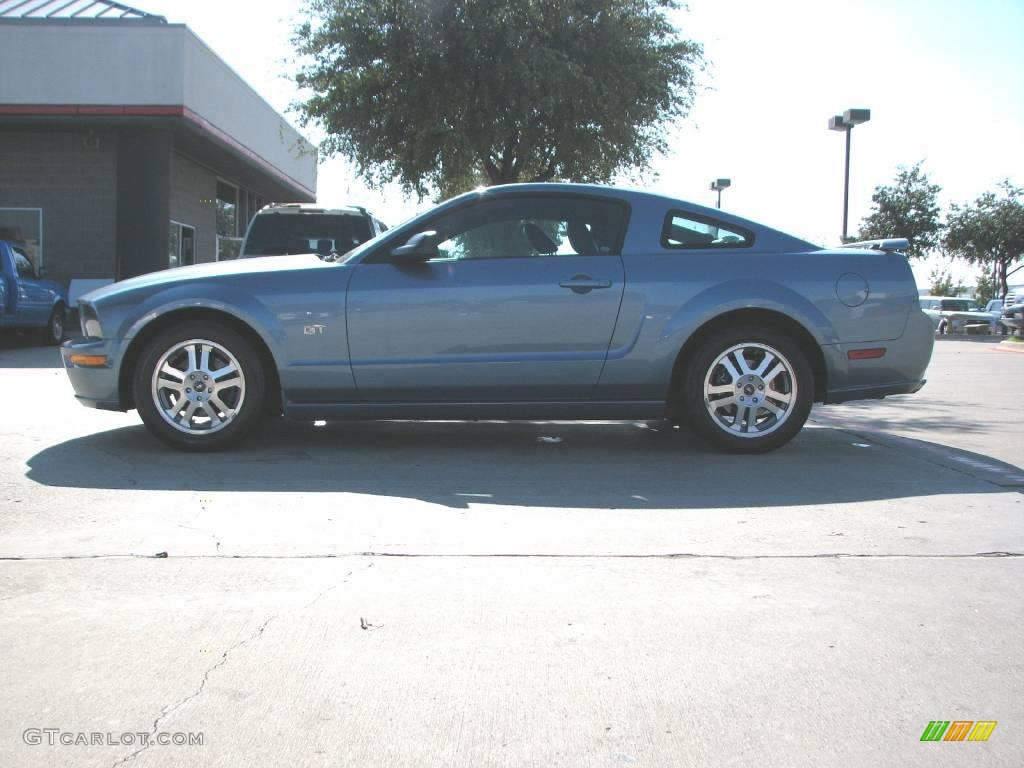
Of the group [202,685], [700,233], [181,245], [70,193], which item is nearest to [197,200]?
[181,245]

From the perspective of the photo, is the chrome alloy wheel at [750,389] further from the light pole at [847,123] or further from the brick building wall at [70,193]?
the light pole at [847,123]

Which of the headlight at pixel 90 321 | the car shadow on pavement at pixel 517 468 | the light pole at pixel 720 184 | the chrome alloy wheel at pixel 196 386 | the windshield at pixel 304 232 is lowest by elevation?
the car shadow on pavement at pixel 517 468

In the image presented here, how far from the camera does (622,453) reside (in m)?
6.40

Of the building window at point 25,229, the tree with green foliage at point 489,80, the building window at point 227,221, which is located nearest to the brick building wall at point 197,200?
the building window at point 227,221

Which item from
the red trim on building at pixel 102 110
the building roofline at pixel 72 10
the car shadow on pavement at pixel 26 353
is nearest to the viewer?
the car shadow on pavement at pixel 26 353

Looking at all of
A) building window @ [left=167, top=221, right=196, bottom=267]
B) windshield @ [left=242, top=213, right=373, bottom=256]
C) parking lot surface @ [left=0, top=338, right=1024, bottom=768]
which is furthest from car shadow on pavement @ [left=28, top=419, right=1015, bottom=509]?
building window @ [left=167, top=221, right=196, bottom=267]

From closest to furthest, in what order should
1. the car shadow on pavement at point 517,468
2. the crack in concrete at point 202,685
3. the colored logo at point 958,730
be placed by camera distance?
the crack in concrete at point 202,685, the colored logo at point 958,730, the car shadow on pavement at point 517,468

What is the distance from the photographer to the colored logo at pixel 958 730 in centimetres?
258

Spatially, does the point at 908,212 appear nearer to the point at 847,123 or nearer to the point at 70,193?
the point at 847,123

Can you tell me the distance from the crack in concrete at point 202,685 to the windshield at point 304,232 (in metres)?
9.03

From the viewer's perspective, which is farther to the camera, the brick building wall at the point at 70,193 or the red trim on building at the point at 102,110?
the brick building wall at the point at 70,193

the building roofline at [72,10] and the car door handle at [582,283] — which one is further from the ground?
the building roofline at [72,10]

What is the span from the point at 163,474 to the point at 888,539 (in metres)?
3.70

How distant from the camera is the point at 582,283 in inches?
240
